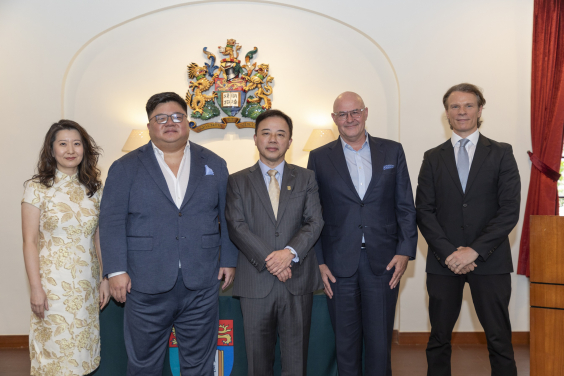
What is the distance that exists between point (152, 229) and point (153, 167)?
1.14ft

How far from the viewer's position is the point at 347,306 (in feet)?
8.18

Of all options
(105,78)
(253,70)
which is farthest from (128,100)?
(253,70)

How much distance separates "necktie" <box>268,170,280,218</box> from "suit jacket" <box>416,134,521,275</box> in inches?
36.9

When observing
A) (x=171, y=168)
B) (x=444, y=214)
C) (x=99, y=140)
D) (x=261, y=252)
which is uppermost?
(x=99, y=140)

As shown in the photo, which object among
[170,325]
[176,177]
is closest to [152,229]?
[176,177]

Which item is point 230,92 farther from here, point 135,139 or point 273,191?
point 273,191

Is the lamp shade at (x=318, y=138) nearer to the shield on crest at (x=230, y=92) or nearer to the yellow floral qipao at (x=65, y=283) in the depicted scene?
the shield on crest at (x=230, y=92)

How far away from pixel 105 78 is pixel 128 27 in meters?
0.61

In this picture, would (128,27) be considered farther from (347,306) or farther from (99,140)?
(347,306)

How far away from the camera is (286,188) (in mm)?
2400

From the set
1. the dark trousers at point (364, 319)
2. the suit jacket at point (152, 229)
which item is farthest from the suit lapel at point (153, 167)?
the dark trousers at point (364, 319)

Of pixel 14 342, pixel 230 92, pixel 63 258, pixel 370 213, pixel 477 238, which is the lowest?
pixel 14 342

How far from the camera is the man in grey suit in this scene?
7.45 feet

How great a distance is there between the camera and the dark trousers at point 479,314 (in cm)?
241
